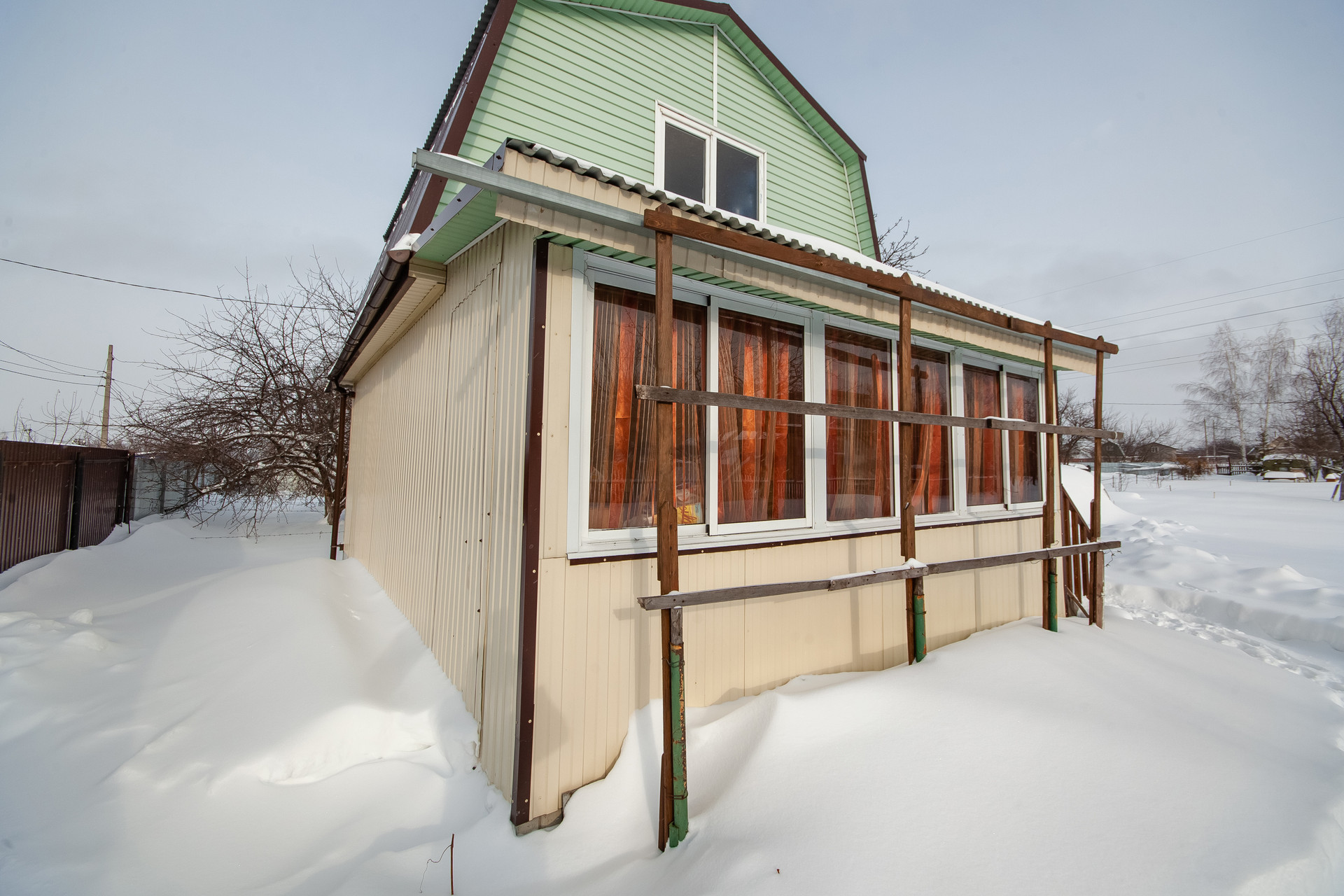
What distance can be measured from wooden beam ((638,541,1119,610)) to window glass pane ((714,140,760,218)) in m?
4.78

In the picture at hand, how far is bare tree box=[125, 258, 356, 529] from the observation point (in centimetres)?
1148

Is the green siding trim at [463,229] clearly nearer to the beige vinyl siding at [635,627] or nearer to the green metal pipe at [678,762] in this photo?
the beige vinyl siding at [635,627]

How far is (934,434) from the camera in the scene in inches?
187

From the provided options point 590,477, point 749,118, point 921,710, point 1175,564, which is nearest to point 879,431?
point 921,710

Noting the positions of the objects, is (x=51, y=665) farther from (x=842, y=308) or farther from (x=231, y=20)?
(x=231, y=20)

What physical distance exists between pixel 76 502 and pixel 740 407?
10500 millimetres

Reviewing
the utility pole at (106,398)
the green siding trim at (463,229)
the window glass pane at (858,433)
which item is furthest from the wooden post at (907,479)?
the utility pole at (106,398)

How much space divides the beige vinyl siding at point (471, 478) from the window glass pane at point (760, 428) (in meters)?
1.24

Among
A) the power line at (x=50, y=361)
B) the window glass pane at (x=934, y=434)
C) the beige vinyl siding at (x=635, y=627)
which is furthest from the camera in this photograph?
the power line at (x=50, y=361)

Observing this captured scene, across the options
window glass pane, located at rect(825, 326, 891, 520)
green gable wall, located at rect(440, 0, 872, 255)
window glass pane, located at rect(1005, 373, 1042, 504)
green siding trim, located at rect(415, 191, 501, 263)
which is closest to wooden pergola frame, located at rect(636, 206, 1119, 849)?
window glass pane, located at rect(825, 326, 891, 520)

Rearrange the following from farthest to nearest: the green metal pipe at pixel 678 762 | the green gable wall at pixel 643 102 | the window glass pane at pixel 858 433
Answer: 1. the green gable wall at pixel 643 102
2. the window glass pane at pixel 858 433
3. the green metal pipe at pixel 678 762

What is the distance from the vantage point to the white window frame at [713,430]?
2672mm

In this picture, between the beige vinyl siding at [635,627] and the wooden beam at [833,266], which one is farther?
the beige vinyl siding at [635,627]

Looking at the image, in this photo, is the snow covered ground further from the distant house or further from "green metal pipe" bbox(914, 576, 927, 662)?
the distant house
